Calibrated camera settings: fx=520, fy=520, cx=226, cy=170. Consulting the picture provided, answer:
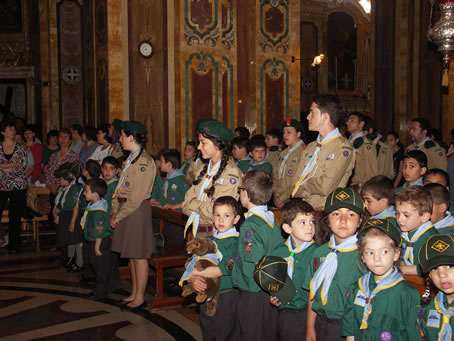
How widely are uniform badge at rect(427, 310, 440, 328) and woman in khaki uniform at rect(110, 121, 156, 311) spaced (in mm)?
3557

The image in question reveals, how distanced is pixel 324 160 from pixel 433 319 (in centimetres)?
192

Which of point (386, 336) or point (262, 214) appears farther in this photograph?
point (262, 214)

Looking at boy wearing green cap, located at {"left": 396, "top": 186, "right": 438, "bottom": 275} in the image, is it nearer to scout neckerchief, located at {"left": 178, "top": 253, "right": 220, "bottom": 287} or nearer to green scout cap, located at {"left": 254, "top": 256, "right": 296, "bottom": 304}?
green scout cap, located at {"left": 254, "top": 256, "right": 296, "bottom": 304}

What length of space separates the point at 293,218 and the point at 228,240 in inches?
25.3

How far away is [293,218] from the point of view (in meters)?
3.49

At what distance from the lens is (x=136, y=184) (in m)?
5.65

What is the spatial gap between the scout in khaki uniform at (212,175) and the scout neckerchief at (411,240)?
140 cm

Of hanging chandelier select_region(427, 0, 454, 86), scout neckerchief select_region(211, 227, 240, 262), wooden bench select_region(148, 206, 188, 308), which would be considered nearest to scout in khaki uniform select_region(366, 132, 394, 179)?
hanging chandelier select_region(427, 0, 454, 86)

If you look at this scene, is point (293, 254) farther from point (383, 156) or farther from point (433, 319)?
point (383, 156)

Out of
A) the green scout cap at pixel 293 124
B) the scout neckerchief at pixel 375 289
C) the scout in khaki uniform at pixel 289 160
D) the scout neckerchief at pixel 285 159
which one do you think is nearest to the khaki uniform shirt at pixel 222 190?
the scout neckerchief at pixel 375 289

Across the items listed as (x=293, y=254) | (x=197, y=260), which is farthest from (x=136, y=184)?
(x=293, y=254)

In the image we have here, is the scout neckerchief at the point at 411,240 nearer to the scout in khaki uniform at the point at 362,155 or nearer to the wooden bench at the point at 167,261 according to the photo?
the wooden bench at the point at 167,261

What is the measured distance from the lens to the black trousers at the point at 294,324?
3588 millimetres

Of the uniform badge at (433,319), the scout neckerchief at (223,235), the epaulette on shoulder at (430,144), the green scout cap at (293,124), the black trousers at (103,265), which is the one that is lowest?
the black trousers at (103,265)
